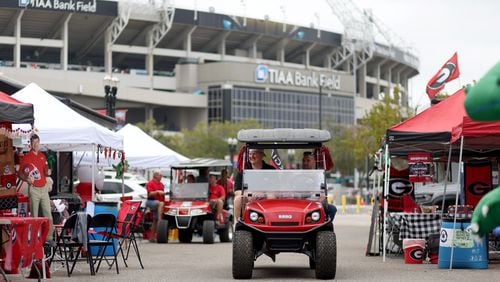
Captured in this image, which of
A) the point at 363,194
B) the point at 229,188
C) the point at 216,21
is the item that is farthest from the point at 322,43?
the point at 229,188

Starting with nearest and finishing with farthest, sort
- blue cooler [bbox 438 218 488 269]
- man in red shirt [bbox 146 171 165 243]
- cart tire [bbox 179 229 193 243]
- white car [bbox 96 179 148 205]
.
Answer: blue cooler [bbox 438 218 488 269]
cart tire [bbox 179 229 193 243]
man in red shirt [bbox 146 171 165 243]
white car [bbox 96 179 148 205]

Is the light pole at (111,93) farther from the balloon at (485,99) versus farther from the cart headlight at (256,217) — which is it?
the balloon at (485,99)

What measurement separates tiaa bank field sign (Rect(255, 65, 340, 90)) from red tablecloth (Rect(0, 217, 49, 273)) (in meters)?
91.0

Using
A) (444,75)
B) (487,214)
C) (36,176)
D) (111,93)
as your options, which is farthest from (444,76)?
(487,214)

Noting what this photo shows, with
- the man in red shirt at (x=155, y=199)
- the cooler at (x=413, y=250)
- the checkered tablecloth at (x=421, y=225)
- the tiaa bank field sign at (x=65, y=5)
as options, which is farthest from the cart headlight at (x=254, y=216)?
the tiaa bank field sign at (x=65, y=5)

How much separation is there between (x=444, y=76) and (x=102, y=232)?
9.68 metres

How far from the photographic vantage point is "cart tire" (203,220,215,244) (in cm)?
2455

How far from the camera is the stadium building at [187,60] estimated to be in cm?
9019

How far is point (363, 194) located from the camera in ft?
259

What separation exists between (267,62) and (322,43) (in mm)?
6446

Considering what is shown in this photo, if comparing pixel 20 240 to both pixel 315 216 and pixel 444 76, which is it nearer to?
pixel 315 216

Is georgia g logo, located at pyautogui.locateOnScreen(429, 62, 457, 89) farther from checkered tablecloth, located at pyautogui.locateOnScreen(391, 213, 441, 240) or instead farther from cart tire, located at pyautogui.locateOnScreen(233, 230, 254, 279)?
cart tire, located at pyautogui.locateOnScreen(233, 230, 254, 279)

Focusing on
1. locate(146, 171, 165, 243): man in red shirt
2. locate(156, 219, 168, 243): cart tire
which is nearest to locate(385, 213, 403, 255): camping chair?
locate(156, 219, 168, 243): cart tire

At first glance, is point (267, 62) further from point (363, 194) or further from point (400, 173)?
point (400, 173)
